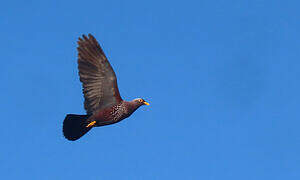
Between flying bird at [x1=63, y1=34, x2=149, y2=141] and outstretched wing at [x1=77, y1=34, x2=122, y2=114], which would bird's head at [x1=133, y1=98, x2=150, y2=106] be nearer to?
flying bird at [x1=63, y1=34, x2=149, y2=141]

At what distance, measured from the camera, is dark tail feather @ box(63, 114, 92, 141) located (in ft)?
79.5

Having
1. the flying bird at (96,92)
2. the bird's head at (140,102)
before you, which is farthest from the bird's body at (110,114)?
the bird's head at (140,102)

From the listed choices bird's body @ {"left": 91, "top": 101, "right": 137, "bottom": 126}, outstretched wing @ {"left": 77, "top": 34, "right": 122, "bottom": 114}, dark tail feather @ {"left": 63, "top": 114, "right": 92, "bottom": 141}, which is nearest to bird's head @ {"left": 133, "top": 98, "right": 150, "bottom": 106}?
bird's body @ {"left": 91, "top": 101, "right": 137, "bottom": 126}

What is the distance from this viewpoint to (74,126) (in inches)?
957

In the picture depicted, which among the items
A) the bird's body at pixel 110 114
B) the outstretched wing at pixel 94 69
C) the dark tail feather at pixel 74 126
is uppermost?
the outstretched wing at pixel 94 69

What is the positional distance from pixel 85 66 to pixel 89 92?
96 centimetres

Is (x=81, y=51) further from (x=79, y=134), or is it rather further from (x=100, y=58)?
(x=79, y=134)

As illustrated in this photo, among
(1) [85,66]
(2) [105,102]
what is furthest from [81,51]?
(2) [105,102]

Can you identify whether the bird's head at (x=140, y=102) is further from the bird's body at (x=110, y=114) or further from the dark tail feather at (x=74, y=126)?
the dark tail feather at (x=74, y=126)

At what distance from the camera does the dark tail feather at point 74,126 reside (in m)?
24.2

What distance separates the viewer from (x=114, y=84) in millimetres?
23594

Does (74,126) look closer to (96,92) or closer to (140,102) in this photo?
(96,92)

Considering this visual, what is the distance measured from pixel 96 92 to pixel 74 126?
165cm

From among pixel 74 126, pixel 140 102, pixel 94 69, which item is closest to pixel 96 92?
pixel 94 69
